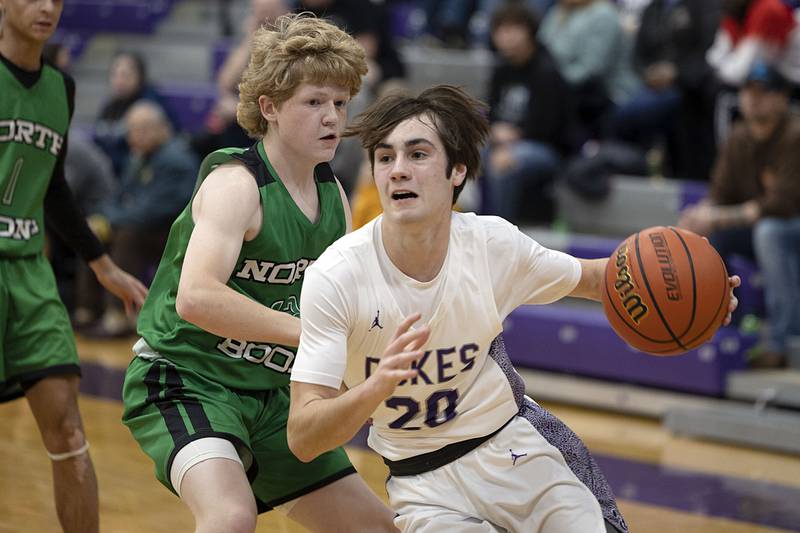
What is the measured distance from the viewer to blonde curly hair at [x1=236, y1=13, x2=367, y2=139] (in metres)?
3.63

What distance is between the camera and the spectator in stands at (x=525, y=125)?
893 centimetres

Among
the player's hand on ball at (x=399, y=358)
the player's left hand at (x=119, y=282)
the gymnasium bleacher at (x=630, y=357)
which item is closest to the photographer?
the player's hand on ball at (x=399, y=358)

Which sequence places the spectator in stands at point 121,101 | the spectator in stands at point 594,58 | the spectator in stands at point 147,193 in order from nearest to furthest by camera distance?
the spectator in stands at point 594,58
the spectator in stands at point 147,193
the spectator in stands at point 121,101

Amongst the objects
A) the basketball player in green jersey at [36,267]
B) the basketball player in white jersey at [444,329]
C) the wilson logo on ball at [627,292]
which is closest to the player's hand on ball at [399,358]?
the basketball player in white jersey at [444,329]

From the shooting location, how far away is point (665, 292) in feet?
11.4

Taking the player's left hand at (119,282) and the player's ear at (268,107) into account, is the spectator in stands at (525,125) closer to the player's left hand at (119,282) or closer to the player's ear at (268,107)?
the player's left hand at (119,282)

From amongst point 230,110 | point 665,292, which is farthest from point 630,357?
point 665,292

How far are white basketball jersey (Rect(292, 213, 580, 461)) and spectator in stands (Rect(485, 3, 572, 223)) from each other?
5481mm

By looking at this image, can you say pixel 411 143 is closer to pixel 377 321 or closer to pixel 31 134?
pixel 377 321

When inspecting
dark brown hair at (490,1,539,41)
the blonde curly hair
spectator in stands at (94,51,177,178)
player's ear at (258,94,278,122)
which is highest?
the blonde curly hair

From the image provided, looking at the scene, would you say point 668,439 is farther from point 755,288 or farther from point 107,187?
point 107,187

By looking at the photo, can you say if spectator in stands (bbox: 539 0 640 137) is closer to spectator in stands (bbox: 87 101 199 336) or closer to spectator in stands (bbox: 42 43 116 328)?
spectator in stands (bbox: 87 101 199 336)

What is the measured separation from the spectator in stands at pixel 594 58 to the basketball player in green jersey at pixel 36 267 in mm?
5307

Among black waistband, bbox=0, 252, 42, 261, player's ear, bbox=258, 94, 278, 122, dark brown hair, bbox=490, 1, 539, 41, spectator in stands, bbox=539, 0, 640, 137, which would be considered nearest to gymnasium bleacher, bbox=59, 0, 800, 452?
spectator in stands, bbox=539, 0, 640, 137
